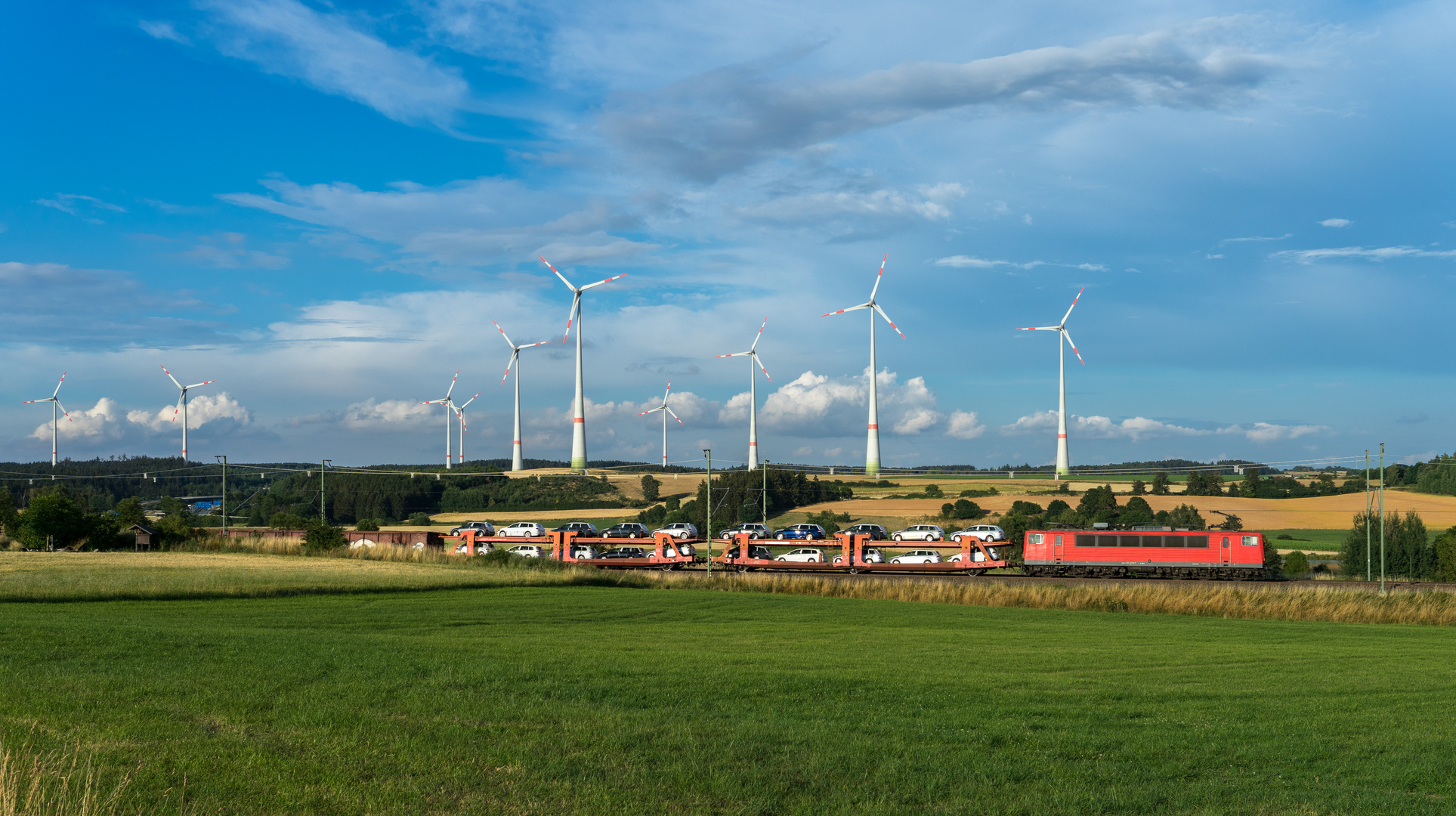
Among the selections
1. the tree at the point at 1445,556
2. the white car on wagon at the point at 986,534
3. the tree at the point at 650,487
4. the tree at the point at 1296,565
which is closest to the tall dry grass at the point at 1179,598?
the tree at the point at 1296,565

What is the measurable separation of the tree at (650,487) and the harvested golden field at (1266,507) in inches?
1367

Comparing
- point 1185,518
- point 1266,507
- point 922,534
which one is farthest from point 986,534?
point 1266,507

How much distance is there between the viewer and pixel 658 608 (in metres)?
41.6

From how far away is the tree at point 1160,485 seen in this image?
447 ft

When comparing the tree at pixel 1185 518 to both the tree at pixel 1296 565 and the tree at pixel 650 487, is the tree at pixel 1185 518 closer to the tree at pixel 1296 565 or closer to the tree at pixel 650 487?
the tree at pixel 1296 565

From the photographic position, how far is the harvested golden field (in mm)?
112938

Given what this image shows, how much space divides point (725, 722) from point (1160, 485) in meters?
140

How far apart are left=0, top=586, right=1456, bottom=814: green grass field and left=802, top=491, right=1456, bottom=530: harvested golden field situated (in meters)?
95.8

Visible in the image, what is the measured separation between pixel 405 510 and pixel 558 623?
12474 cm

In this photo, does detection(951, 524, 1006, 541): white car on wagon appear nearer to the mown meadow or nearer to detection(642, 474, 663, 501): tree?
the mown meadow

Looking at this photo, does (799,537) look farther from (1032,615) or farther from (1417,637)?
(1417,637)

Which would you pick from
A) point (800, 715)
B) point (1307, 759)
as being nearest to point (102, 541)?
point (800, 715)

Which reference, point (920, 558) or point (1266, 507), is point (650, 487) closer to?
point (1266, 507)

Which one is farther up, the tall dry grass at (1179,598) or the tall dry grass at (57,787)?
the tall dry grass at (57,787)
